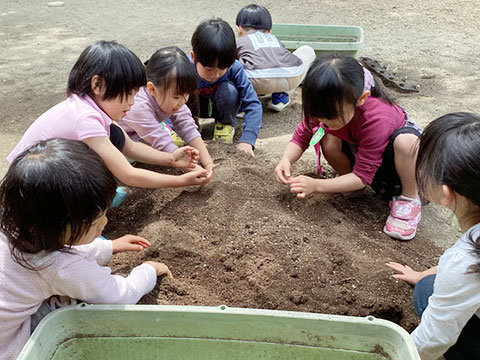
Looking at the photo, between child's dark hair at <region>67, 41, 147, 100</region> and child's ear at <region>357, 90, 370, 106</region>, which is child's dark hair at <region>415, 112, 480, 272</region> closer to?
child's ear at <region>357, 90, 370, 106</region>

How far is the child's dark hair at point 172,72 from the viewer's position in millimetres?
2076

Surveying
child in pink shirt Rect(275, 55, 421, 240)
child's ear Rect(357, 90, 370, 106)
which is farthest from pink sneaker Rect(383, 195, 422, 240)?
child's ear Rect(357, 90, 370, 106)

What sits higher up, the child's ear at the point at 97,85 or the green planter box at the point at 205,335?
the child's ear at the point at 97,85

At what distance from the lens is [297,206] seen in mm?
2025

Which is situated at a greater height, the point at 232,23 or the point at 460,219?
the point at 460,219

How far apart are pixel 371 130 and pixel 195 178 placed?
2.46 feet

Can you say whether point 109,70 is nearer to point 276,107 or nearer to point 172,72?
point 172,72

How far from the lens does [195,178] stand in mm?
1968

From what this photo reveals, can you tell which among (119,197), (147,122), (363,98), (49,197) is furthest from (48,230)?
(363,98)

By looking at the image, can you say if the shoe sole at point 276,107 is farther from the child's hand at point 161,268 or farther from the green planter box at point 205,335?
the green planter box at point 205,335

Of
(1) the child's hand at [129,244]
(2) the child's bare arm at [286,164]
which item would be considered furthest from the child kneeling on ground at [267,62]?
(1) the child's hand at [129,244]

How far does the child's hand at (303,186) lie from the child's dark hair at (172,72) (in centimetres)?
65

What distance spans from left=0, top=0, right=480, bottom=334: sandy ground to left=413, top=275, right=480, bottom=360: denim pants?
63cm

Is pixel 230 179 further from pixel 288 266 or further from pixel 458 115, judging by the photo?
pixel 458 115
